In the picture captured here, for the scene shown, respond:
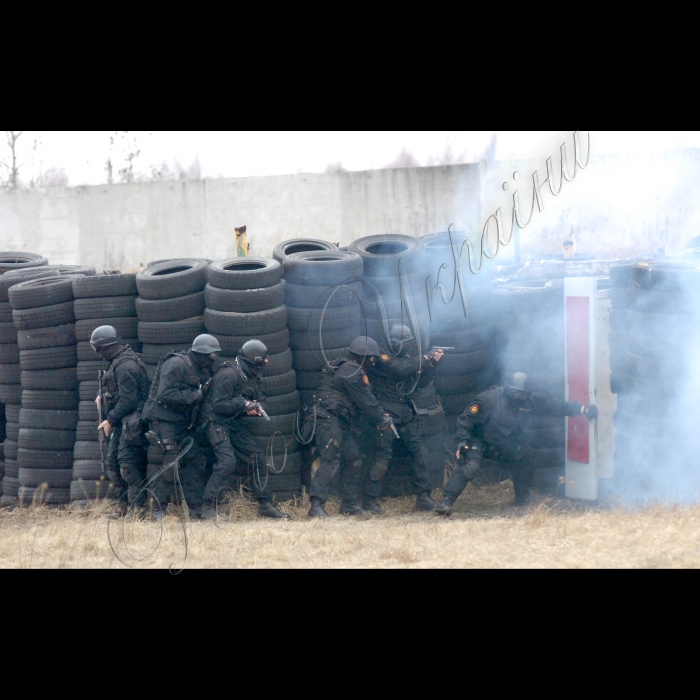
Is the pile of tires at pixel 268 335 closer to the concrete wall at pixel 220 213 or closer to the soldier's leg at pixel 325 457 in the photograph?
the soldier's leg at pixel 325 457

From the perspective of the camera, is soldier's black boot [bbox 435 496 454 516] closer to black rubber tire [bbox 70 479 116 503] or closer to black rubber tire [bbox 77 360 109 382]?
black rubber tire [bbox 70 479 116 503]

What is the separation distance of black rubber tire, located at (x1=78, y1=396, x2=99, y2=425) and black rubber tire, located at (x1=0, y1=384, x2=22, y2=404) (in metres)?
1.06

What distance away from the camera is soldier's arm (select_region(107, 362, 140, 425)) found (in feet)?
27.7

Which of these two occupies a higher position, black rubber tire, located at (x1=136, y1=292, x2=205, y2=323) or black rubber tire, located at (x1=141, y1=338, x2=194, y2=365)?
black rubber tire, located at (x1=136, y1=292, x2=205, y2=323)

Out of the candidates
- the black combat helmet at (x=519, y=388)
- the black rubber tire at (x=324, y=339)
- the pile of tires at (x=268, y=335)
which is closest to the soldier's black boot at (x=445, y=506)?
the black combat helmet at (x=519, y=388)

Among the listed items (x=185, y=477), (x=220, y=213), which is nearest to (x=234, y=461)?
(x=185, y=477)

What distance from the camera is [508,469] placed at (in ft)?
29.6

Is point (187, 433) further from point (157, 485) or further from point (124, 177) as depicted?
point (124, 177)

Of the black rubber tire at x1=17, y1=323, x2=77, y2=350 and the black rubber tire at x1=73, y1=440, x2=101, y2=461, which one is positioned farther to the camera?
the black rubber tire at x1=17, y1=323, x2=77, y2=350

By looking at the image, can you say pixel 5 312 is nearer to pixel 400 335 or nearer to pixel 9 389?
pixel 9 389

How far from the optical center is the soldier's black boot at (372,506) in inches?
348

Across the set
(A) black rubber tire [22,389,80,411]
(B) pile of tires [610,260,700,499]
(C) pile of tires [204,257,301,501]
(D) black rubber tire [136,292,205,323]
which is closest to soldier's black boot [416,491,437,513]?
(C) pile of tires [204,257,301,501]

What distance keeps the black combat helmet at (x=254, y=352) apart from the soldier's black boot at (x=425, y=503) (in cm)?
236

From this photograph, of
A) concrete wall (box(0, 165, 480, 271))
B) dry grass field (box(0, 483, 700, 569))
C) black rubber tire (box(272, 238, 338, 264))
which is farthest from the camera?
concrete wall (box(0, 165, 480, 271))
